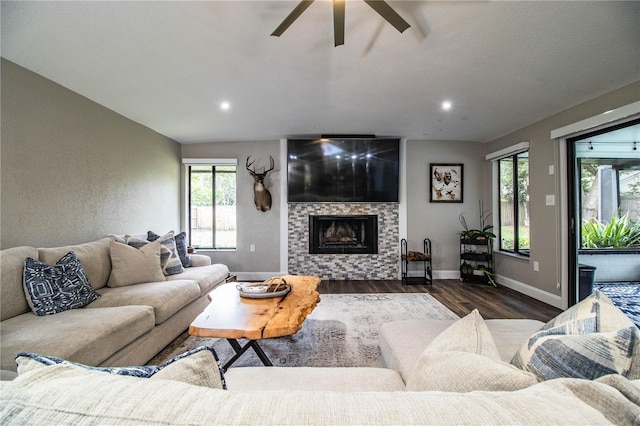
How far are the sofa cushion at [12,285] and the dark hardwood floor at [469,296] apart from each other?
304 cm

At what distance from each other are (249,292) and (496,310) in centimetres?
294

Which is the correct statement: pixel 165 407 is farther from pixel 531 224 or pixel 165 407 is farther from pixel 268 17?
pixel 531 224

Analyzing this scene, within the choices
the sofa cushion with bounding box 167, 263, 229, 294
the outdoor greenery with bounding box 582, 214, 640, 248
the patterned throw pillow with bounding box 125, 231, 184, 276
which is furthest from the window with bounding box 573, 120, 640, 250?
the patterned throw pillow with bounding box 125, 231, 184, 276

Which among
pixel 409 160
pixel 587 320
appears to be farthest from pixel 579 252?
pixel 587 320

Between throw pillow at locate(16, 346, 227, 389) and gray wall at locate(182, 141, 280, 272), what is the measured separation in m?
4.16

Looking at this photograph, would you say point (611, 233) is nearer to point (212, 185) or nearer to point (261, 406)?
point (261, 406)

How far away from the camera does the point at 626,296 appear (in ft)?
10.3

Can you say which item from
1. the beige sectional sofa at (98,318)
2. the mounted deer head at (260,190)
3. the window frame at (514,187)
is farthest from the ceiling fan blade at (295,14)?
the window frame at (514,187)

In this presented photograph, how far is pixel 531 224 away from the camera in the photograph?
3.74 metres

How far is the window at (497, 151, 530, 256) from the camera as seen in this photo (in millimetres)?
4059

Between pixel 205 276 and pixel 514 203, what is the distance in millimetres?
4732

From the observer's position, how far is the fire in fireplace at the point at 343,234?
469 centimetres

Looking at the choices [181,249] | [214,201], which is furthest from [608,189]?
[214,201]

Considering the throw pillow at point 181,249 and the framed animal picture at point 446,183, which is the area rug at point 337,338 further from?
the framed animal picture at point 446,183
